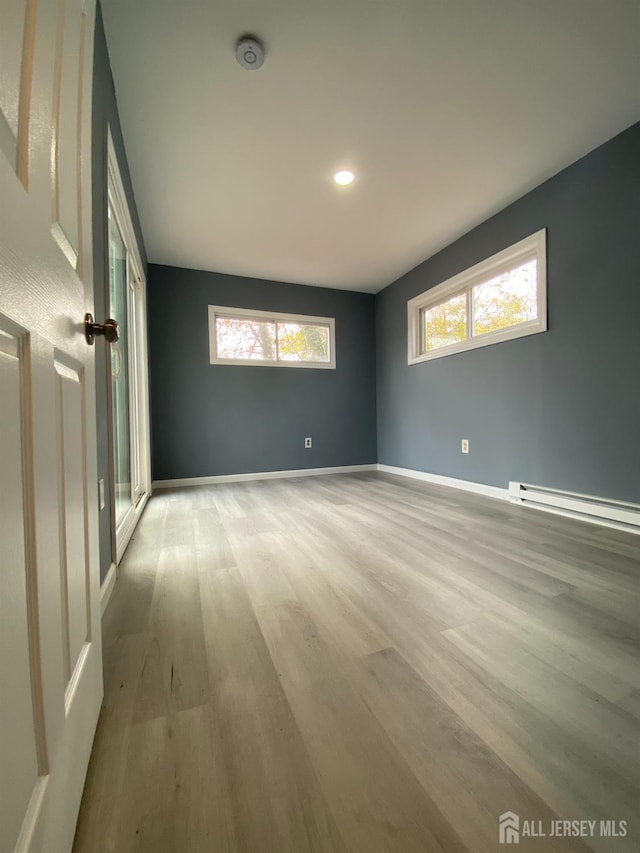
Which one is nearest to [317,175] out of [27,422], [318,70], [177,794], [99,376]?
[318,70]

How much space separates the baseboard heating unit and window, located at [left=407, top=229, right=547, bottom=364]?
4.14 ft

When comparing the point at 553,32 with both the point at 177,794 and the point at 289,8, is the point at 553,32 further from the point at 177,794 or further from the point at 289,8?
the point at 177,794

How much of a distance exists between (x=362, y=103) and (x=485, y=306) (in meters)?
1.97

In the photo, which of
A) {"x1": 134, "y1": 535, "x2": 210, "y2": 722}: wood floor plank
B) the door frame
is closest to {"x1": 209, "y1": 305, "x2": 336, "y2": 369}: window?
the door frame

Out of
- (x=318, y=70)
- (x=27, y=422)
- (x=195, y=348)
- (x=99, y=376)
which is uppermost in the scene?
(x=318, y=70)

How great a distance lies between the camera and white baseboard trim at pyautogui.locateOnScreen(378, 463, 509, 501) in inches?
118

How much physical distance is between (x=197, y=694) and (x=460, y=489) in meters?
3.04

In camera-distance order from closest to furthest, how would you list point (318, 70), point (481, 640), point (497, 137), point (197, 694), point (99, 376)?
point (197, 694) → point (481, 640) → point (99, 376) → point (318, 70) → point (497, 137)

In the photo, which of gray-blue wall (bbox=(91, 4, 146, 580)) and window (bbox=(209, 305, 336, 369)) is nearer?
gray-blue wall (bbox=(91, 4, 146, 580))

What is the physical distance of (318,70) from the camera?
166 cm

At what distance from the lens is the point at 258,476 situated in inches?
163

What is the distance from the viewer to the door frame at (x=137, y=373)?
1562 millimetres

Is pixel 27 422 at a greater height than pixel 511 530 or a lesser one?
greater

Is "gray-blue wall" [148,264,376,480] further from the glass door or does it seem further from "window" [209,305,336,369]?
the glass door
